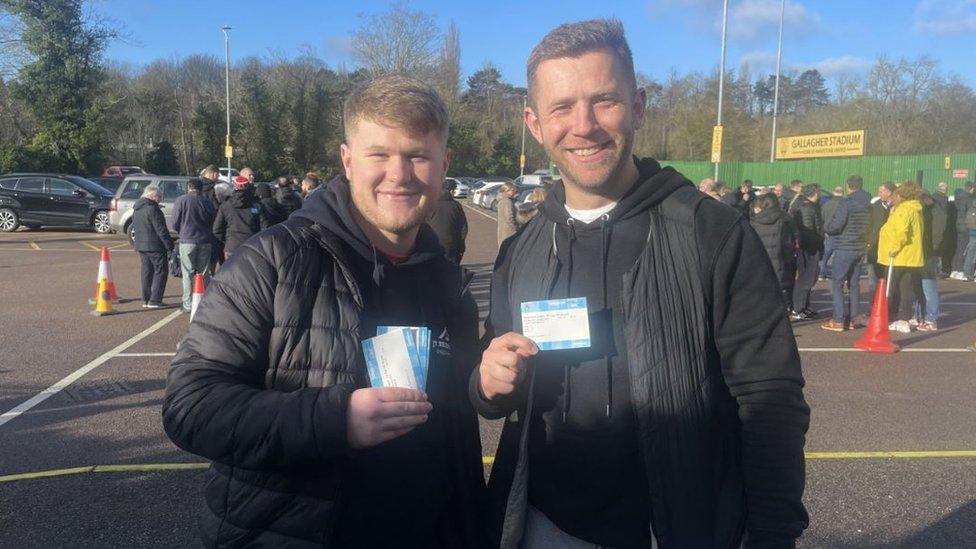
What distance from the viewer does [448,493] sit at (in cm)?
204

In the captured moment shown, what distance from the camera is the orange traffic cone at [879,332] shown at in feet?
28.2

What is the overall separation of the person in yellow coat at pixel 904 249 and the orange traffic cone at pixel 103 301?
11.1m

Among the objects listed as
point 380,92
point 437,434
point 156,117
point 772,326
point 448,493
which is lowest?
point 448,493

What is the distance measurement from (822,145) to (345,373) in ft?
147

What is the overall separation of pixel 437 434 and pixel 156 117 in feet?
192

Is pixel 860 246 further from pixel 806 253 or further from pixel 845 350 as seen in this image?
pixel 845 350

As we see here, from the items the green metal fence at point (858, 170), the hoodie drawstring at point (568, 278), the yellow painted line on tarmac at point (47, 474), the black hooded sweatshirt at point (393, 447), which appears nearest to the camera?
the black hooded sweatshirt at point (393, 447)

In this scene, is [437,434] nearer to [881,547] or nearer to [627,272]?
[627,272]

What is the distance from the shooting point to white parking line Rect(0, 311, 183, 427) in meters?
5.88

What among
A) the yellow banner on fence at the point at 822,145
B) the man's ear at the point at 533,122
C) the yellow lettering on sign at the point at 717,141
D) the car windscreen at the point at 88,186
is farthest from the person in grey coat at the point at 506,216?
the yellow banner on fence at the point at 822,145

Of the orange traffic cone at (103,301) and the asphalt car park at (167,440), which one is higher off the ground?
the orange traffic cone at (103,301)

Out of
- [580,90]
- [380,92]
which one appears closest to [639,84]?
[580,90]

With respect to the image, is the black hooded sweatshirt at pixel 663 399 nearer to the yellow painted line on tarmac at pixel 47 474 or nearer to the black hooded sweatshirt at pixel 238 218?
the yellow painted line on tarmac at pixel 47 474

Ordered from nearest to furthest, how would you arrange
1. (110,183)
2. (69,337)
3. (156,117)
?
1. (69,337)
2. (110,183)
3. (156,117)
